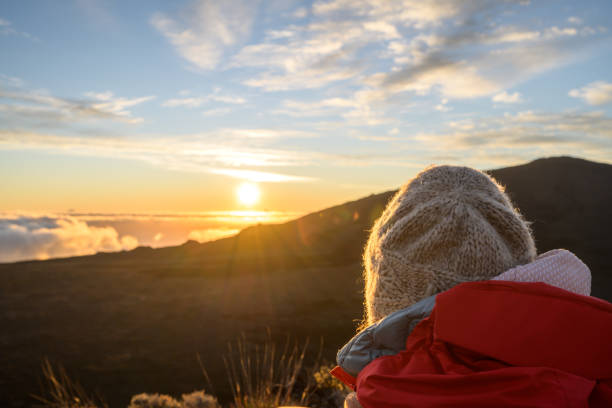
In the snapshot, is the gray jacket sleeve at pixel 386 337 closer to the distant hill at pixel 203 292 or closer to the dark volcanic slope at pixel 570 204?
the distant hill at pixel 203 292

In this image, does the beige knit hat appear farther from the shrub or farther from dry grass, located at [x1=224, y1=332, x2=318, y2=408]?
the shrub

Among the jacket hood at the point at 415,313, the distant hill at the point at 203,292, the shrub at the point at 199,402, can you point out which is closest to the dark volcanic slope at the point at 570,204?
the distant hill at the point at 203,292

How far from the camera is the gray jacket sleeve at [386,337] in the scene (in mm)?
1459

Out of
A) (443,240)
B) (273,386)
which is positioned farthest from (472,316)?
(273,386)

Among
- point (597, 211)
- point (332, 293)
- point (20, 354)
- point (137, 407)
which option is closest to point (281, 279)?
point (332, 293)

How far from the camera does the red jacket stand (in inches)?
41.6

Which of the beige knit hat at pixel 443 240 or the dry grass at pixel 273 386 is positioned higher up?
the beige knit hat at pixel 443 240

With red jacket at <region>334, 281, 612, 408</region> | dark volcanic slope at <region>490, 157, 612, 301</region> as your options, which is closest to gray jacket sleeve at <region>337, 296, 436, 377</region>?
red jacket at <region>334, 281, 612, 408</region>

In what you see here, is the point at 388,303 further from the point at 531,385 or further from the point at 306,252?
the point at 306,252

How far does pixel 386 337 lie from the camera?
58.1 inches

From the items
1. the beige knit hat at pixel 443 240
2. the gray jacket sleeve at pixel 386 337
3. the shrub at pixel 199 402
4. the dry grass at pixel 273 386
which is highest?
the beige knit hat at pixel 443 240

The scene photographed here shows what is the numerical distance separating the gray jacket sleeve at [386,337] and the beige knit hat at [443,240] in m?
0.24

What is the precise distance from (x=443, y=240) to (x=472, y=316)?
463mm

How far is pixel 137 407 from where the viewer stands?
203 inches
